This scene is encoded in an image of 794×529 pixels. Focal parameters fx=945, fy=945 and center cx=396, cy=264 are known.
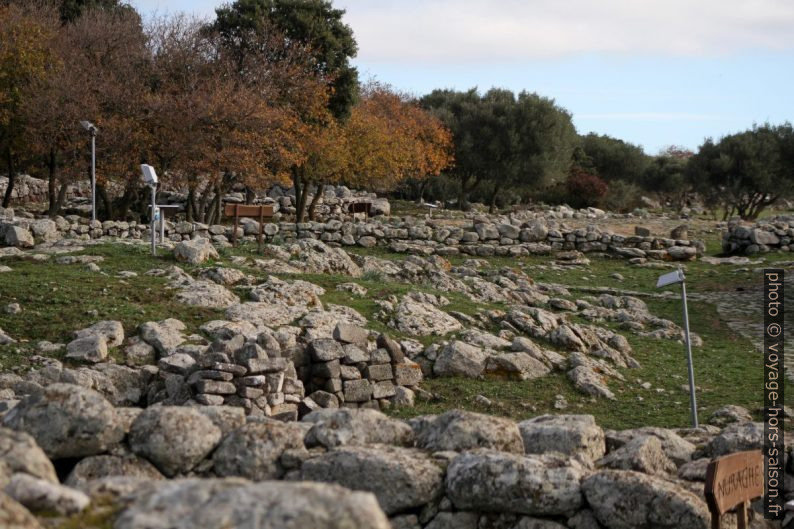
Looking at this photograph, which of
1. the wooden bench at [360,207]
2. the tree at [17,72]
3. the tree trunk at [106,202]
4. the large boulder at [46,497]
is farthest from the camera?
the wooden bench at [360,207]


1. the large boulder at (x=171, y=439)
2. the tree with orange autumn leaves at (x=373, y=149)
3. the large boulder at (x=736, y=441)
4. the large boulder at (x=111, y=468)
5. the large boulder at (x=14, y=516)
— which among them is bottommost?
the large boulder at (x=736, y=441)

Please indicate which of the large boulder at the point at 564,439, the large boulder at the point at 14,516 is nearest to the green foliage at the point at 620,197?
the large boulder at the point at 564,439

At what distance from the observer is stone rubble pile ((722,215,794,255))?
34.6 meters

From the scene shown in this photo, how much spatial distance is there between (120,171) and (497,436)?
85.5 feet

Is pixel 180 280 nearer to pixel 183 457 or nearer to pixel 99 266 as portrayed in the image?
pixel 99 266

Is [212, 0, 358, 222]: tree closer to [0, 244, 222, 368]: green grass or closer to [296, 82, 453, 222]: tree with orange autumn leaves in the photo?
[296, 82, 453, 222]: tree with orange autumn leaves

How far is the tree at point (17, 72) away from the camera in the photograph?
32438 mm

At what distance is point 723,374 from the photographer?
661 inches

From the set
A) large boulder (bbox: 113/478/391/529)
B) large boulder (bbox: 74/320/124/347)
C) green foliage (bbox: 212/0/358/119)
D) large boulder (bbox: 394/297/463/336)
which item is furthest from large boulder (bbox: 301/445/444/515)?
green foliage (bbox: 212/0/358/119)

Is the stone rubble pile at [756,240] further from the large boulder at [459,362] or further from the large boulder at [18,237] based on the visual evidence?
the large boulder at [18,237]

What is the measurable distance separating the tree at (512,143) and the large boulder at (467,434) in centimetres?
4680

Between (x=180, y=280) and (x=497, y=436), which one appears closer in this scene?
(x=497, y=436)

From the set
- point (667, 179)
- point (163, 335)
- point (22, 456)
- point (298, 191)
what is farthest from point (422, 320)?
point (667, 179)

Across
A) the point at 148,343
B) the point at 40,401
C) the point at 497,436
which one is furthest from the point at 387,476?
the point at 148,343
